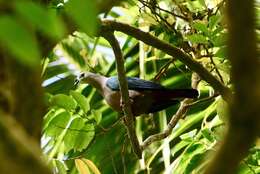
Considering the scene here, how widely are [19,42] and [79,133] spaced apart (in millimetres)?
1659

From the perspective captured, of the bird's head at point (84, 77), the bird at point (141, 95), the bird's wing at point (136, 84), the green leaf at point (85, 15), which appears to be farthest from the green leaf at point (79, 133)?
the green leaf at point (85, 15)

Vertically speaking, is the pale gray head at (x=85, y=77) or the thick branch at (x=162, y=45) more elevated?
the thick branch at (x=162, y=45)

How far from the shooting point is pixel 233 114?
26.5 inches

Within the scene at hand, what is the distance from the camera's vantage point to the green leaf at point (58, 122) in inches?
88.8

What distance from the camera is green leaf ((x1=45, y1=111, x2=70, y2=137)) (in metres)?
2.26

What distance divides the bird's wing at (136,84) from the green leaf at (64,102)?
3.36 feet

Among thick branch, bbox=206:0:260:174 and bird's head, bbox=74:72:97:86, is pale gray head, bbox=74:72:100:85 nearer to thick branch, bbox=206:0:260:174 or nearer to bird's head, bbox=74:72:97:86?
bird's head, bbox=74:72:97:86

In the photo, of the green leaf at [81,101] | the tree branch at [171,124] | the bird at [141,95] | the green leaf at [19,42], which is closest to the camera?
the green leaf at [19,42]

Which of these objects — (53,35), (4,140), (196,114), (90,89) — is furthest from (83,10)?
(90,89)

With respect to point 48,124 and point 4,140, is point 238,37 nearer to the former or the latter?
point 4,140


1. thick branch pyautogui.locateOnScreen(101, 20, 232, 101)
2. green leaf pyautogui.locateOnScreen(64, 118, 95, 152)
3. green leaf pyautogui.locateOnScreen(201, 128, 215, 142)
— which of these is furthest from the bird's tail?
thick branch pyautogui.locateOnScreen(101, 20, 232, 101)

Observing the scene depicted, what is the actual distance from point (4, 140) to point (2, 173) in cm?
6

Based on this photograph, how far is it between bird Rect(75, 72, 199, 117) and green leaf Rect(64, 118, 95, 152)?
0.79m

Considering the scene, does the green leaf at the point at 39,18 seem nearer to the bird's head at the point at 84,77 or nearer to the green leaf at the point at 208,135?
the green leaf at the point at 208,135
